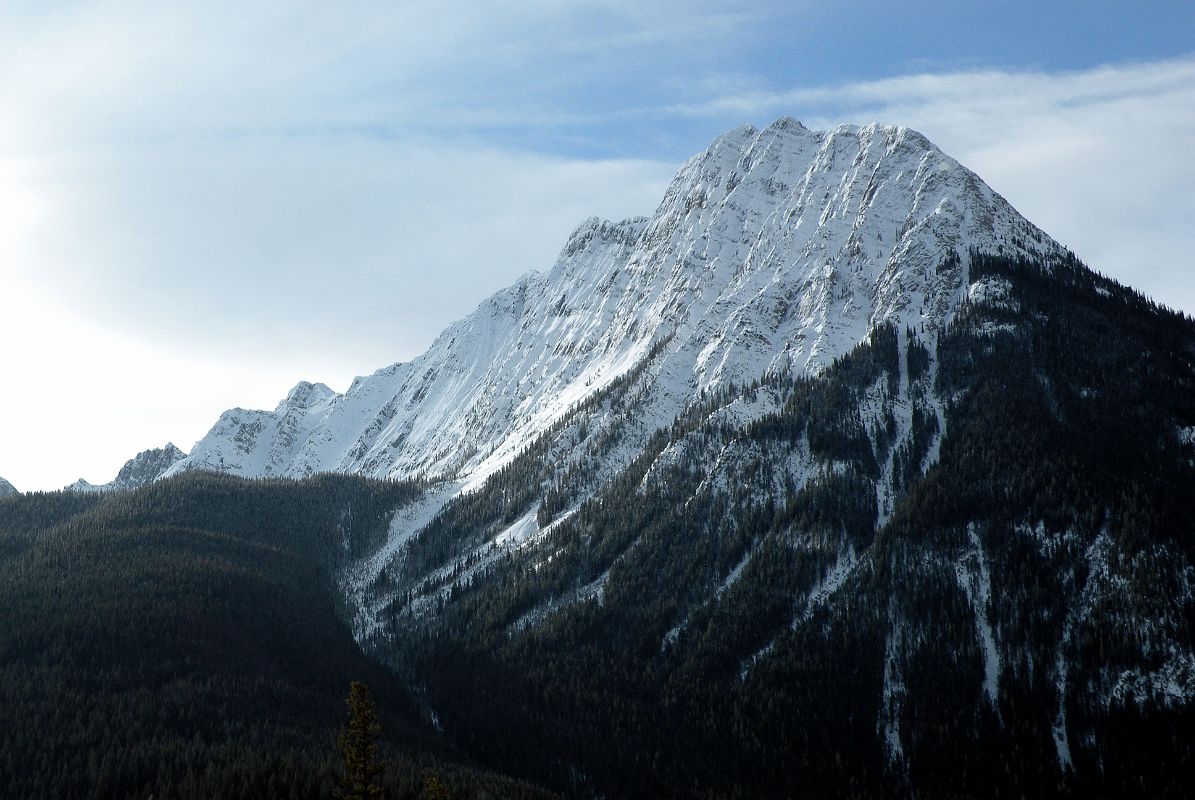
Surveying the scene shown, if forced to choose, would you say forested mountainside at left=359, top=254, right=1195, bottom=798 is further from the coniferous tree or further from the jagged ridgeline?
the coniferous tree

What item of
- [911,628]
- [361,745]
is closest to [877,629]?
[911,628]

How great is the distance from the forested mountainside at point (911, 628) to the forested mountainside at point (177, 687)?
23609mm

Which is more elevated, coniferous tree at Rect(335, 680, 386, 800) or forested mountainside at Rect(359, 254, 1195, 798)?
forested mountainside at Rect(359, 254, 1195, 798)

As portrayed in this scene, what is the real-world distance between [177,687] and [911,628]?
123 m

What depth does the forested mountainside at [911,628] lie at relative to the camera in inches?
5408

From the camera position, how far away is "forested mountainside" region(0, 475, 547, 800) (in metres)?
104

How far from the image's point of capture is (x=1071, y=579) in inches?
5974

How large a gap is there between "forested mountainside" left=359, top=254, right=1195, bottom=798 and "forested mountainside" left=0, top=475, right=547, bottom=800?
929 inches

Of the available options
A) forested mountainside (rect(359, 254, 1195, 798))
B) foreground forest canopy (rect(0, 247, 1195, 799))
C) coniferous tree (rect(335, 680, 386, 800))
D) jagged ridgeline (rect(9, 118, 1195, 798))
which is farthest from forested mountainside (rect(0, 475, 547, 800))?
coniferous tree (rect(335, 680, 386, 800))

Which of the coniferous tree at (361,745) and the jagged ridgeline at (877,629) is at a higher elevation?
the jagged ridgeline at (877,629)

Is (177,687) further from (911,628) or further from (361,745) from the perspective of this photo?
(911,628)

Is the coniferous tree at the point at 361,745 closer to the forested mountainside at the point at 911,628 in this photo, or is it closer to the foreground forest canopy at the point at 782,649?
the foreground forest canopy at the point at 782,649

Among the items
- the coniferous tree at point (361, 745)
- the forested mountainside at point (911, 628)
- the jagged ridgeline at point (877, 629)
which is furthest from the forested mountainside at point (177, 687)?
the coniferous tree at point (361, 745)

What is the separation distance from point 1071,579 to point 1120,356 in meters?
66.2
